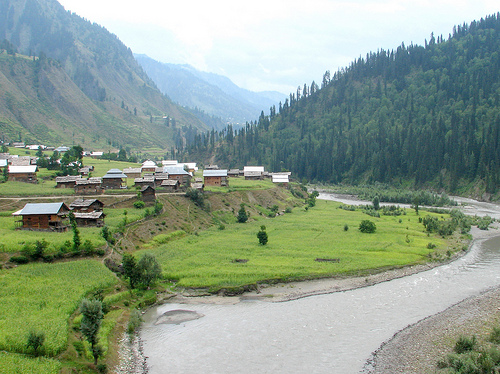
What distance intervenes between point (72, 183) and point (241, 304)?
211ft

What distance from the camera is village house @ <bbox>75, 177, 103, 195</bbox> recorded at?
90125mm

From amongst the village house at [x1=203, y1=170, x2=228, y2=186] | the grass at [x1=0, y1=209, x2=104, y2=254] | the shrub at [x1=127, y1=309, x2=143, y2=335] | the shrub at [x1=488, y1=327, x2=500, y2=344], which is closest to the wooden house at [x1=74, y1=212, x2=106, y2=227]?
the grass at [x1=0, y1=209, x2=104, y2=254]

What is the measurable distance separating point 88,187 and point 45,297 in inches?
2037

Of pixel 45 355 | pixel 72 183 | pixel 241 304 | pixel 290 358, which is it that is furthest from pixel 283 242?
pixel 72 183

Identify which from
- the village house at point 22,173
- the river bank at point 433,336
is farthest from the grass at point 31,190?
the river bank at point 433,336

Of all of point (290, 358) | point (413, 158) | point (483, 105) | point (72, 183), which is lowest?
point (290, 358)

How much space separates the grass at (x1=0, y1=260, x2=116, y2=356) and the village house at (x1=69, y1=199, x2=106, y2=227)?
1646 cm

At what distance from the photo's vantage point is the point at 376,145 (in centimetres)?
19688

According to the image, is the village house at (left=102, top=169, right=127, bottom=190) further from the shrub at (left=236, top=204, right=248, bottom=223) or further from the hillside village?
the shrub at (left=236, top=204, right=248, bottom=223)

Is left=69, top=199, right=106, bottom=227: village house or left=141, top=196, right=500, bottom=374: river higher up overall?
left=69, top=199, right=106, bottom=227: village house

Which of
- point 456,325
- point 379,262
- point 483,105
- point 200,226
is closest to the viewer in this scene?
point 456,325

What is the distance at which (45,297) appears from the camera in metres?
42.4

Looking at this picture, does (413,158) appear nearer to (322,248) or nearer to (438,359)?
(322,248)

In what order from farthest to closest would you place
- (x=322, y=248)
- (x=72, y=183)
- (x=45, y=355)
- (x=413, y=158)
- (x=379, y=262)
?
1. (x=413, y=158)
2. (x=72, y=183)
3. (x=322, y=248)
4. (x=379, y=262)
5. (x=45, y=355)
